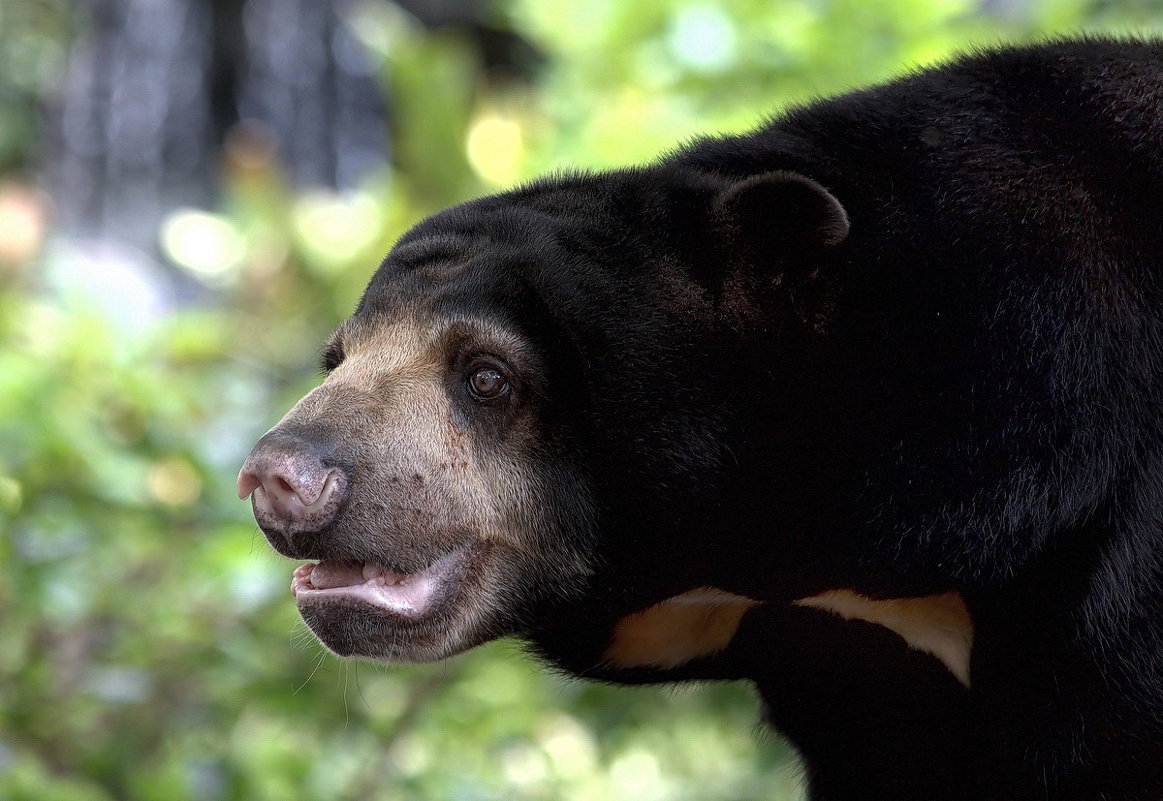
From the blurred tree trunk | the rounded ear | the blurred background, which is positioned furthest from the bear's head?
the blurred tree trunk

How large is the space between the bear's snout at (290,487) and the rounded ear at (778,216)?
0.74m

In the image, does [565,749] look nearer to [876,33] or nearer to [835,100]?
[876,33]

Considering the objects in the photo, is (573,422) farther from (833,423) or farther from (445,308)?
(833,423)

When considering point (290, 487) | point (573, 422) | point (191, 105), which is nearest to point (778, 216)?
point (573, 422)

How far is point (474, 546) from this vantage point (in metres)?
2.26

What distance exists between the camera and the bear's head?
7.18 feet

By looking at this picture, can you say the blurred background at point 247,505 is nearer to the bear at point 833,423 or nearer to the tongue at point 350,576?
the tongue at point 350,576

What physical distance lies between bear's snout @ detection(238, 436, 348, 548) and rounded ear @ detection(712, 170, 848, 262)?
0.74 m

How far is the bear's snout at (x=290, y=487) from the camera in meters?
2.06

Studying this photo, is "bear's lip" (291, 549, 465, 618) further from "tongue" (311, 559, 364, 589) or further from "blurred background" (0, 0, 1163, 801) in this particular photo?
"blurred background" (0, 0, 1163, 801)

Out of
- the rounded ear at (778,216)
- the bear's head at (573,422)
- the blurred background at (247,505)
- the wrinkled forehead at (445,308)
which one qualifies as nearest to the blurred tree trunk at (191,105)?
the blurred background at (247,505)

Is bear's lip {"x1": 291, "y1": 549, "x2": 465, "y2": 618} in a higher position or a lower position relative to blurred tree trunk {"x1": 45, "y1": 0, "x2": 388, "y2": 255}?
higher

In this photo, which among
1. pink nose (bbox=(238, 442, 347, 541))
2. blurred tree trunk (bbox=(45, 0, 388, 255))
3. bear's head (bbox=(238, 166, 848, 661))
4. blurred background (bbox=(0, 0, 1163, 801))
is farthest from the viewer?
blurred tree trunk (bbox=(45, 0, 388, 255))

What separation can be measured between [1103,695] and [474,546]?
1.00 metres
